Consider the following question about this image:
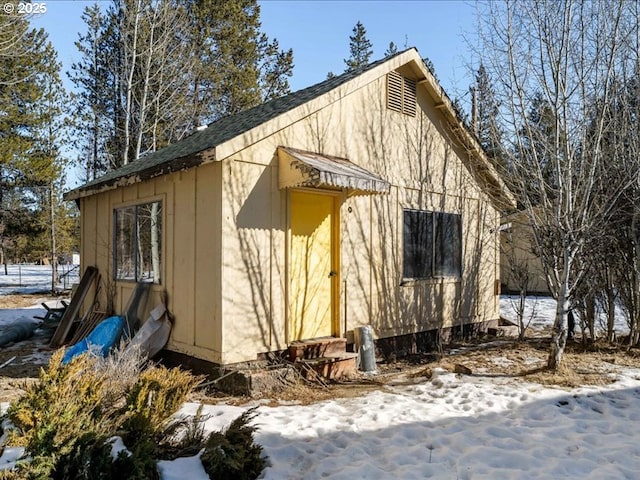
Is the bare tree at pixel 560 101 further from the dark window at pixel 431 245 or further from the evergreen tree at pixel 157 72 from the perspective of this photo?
the evergreen tree at pixel 157 72

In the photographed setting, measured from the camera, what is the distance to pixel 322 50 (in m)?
11.8

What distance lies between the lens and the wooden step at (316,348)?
6156 mm

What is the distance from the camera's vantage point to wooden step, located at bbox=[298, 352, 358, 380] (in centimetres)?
602

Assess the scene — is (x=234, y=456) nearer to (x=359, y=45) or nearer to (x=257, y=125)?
(x=257, y=125)

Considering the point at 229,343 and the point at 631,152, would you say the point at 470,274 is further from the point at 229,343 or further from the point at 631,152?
the point at 229,343

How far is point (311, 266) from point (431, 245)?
9.51 feet

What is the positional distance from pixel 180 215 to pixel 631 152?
703cm

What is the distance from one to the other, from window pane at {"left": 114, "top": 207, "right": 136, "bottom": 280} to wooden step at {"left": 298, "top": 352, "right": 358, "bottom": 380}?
339 cm

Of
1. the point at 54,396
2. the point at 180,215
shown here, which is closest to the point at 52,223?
the point at 180,215

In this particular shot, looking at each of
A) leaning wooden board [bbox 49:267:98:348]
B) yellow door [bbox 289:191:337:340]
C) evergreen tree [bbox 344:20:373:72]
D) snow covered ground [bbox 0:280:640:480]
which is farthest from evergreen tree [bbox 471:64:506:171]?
evergreen tree [bbox 344:20:373:72]

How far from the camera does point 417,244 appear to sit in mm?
8352

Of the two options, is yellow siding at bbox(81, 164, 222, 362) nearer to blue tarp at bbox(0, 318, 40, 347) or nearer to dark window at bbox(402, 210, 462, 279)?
blue tarp at bbox(0, 318, 40, 347)
